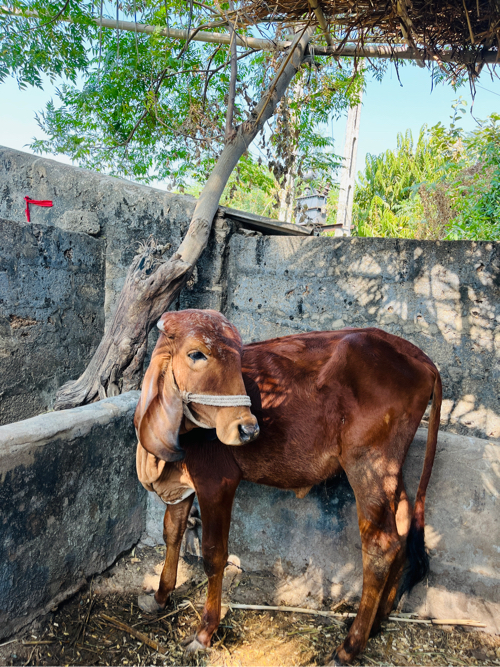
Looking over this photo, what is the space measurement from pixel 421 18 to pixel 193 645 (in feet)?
11.2

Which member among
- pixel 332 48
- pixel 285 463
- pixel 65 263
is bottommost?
pixel 285 463

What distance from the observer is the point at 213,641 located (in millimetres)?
2148

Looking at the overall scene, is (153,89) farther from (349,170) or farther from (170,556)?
(349,170)

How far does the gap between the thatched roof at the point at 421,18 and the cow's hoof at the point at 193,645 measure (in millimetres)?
3171

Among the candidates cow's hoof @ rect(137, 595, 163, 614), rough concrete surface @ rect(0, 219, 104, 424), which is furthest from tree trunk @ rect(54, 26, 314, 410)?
cow's hoof @ rect(137, 595, 163, 614)

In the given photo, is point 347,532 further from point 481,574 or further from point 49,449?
point 49,449

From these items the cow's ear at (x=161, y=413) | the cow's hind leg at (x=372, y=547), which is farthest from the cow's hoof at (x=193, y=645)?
the cow's ear at (x=161, y=413)

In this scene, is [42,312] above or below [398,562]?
above

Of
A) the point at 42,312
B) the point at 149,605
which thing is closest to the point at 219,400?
the point at 149,605

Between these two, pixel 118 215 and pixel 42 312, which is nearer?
pixel 42 312

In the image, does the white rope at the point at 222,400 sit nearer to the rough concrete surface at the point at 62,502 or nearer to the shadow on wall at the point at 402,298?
the rough concrete surface at the point at 62,502

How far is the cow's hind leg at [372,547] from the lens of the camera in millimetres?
2037

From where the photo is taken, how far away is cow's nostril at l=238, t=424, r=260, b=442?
1.73 meters

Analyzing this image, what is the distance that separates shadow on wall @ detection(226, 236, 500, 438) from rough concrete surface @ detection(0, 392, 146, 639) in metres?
1.63
